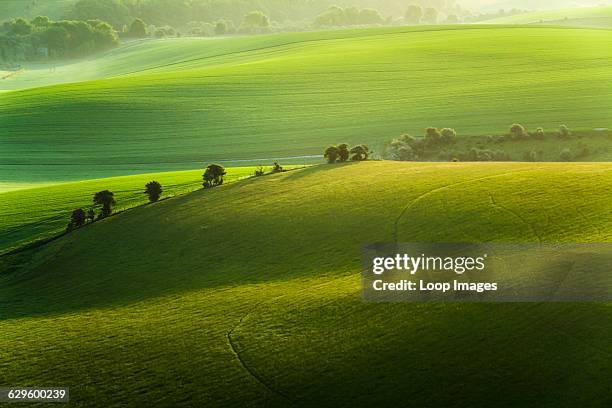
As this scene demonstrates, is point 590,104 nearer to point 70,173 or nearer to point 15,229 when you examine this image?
point 70,173

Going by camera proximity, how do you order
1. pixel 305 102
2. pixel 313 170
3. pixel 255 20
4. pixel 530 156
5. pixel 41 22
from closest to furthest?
pixel 313 170 → pixel 530 156 → pixel 305 102 → pixel 41 22 → pixel 255 20

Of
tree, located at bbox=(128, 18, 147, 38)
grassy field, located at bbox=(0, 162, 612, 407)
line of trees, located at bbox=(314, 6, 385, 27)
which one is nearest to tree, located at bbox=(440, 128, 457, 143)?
grassy field, located at bbox=(0, 162, 612, 407)

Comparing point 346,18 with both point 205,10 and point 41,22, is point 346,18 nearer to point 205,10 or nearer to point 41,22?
point 205,10

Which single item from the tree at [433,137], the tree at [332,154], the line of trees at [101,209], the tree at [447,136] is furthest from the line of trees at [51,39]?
the tree at [332,154]

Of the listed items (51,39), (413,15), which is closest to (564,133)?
(51,39)

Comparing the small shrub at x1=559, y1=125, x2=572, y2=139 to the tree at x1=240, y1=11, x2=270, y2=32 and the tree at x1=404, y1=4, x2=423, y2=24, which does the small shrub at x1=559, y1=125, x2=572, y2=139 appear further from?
the tree at x1=404, y1=4, x2=423, y2=24

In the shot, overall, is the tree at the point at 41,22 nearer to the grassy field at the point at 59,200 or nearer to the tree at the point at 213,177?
the grassy field at the point at 59,200
